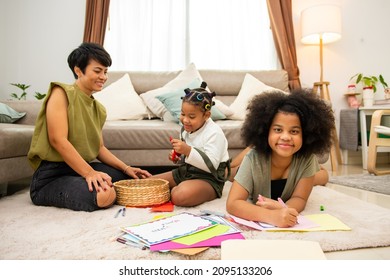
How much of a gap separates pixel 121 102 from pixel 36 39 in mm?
1498

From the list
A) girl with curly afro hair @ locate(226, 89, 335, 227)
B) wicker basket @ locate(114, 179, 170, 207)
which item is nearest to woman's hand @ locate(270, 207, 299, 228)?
girl with curly afro hair @ locate(226, 89, 335, 227)

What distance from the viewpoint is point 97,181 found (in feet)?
4.41

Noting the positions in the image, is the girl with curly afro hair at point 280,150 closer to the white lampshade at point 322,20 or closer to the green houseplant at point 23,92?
the white lampshade at point 322,20

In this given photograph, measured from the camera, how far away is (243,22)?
11.0 feet

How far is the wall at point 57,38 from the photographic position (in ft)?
10.6

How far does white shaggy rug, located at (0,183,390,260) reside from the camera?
885mm

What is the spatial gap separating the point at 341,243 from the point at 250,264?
1.41 ft

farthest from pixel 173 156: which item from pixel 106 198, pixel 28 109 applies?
pixel 28 109

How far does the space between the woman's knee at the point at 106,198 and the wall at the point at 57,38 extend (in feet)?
7.67

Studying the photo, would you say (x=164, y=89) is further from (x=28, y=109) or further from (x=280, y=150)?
(x=280, y=150)

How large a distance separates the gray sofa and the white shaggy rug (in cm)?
29

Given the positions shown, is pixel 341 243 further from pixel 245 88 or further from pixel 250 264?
pixel 245 88

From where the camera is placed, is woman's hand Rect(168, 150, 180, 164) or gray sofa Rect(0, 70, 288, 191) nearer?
woman's hand Rect(168, 150, 180, 164)

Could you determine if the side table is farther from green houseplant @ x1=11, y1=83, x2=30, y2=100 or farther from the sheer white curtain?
green houseplant @ x1=11, y1=83, x2=30, y2=100
